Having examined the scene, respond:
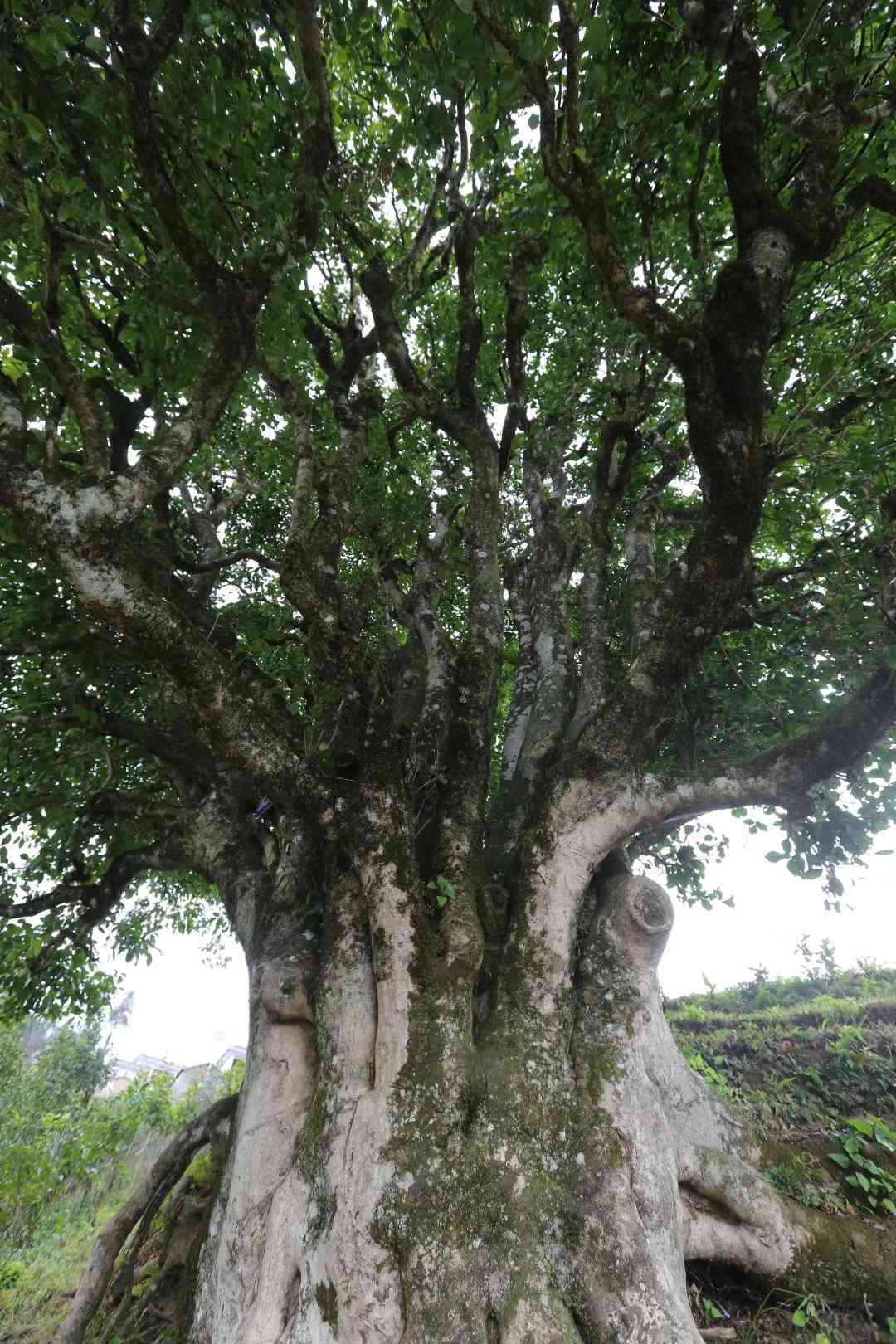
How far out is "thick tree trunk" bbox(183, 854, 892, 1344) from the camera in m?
2.78

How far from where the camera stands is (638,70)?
4.59m

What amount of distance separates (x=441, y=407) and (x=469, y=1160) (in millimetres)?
6007

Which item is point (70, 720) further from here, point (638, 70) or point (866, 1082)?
point (866, 1082)

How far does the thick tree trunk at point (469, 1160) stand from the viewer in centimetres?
278

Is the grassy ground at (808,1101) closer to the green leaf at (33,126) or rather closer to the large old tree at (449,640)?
Answer: the large old tree at (449,640)

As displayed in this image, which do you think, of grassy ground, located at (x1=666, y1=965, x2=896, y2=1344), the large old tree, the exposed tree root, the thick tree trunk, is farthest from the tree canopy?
grassy ground, located at (x1=666, y1=965, x2=896, y2=1344)

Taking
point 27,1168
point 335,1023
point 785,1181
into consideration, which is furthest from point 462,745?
point 27,1168

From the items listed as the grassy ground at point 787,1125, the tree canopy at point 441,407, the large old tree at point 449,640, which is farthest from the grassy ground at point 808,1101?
the tree canopy at point 441,407

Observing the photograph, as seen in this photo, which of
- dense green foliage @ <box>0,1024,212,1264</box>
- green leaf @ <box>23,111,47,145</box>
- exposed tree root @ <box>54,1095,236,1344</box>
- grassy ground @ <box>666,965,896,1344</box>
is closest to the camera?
green leaf @ <box>23,111,47,145</box>

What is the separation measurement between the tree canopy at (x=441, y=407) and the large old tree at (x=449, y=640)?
43 mm

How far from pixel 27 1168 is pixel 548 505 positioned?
439 inches

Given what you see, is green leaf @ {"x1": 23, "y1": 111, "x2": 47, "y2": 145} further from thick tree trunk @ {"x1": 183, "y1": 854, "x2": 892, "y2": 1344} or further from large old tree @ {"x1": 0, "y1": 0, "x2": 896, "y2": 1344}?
thick tree trunk @ {"x1": 183, "y1": 854, "x2": 892, "y2": 1344}

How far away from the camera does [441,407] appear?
6.09 meters

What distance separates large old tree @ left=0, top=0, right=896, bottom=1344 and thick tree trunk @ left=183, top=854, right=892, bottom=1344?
20mm
